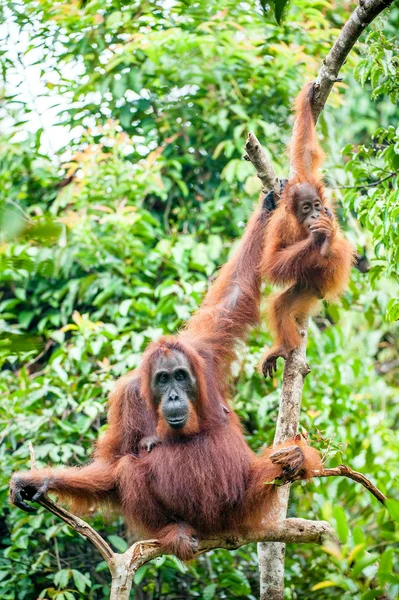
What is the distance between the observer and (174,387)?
388 centimetres

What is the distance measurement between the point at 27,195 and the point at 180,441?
323 cm

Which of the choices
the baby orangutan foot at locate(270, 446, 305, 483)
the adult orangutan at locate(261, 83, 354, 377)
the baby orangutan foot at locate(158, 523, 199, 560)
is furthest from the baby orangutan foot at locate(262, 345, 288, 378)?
the baby orangutan foot at locate(158, 523, 199, 560)

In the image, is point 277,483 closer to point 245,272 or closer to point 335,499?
point 245,272

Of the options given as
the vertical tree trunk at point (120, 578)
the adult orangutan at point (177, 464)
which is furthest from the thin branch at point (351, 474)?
the vertical tree trunk at point (120, 578)

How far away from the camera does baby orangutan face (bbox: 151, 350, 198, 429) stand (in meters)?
3.81

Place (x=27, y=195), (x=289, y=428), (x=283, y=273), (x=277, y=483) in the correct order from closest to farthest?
1. (x=277, y=483)
2. (x=289, y=428)
3. (x=283, y=273)
4. (x=27, y=195)

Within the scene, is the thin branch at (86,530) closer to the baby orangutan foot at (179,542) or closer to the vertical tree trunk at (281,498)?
the baby orangutan foot at (179,542)

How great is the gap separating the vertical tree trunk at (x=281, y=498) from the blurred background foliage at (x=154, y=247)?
0.55 meters

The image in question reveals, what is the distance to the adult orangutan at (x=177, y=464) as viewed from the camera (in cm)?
367

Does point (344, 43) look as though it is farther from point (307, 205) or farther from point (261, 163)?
point (307, 205)

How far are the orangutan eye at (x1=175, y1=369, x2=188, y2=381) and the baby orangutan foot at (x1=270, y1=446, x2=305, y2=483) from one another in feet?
2.11

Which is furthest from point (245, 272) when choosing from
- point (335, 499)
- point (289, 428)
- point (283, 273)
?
point (335, 499)

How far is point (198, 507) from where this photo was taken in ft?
12.3

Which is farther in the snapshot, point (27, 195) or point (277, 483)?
point (27, 195)
